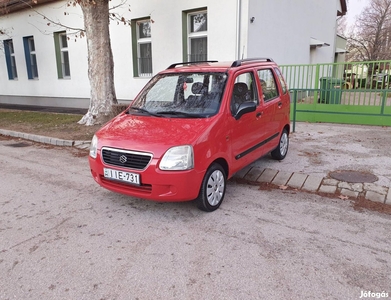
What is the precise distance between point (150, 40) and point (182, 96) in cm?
821

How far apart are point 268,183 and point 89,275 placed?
3145mm

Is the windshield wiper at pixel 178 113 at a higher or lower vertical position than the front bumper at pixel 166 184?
higher

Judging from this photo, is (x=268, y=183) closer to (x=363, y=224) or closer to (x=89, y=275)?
(x=363, y=224)

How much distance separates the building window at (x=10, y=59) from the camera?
17.3 meters

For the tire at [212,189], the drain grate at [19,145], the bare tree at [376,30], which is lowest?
the drain grate at [19,145]

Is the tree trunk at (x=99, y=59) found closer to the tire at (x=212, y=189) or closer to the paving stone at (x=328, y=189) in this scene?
the tire at (x=212, y=189)

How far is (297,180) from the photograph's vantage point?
5.03m

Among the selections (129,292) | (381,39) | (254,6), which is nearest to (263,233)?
(129,292)

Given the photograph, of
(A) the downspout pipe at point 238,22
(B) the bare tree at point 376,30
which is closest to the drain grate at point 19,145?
(A) the downspout pipe at point 238,22

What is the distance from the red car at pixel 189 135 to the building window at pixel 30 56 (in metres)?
14.2

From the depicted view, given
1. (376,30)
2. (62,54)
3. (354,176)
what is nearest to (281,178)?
(354,176)

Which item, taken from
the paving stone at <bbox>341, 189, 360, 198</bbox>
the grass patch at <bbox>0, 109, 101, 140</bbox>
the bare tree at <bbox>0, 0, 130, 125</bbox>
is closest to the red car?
the paving stone at <bbox>341, 189, 360, 198</bbox>

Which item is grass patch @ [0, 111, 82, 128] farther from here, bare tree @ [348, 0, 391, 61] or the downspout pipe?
bare tree @ [348, 0, 391, 61]

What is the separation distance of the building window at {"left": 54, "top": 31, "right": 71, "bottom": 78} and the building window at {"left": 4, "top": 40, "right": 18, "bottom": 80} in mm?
4019
